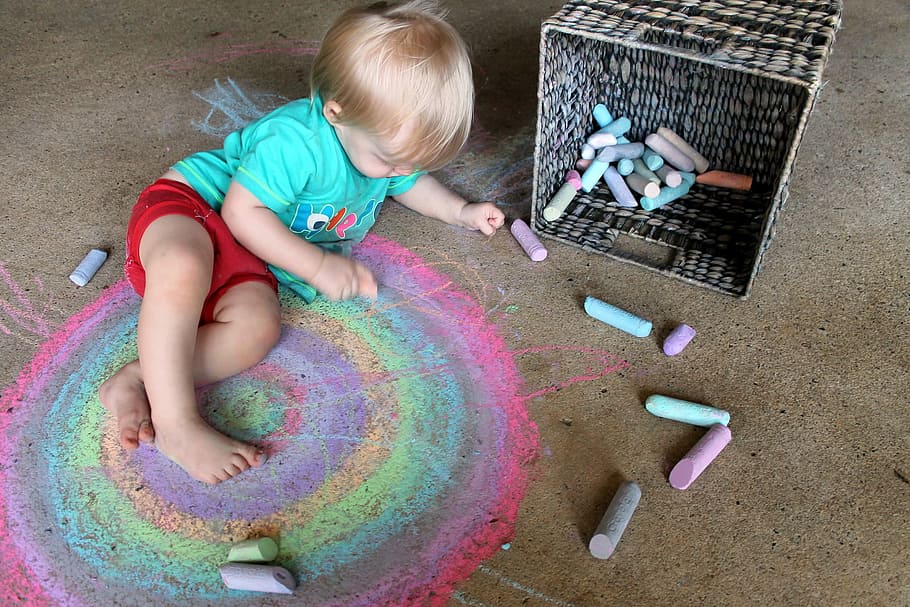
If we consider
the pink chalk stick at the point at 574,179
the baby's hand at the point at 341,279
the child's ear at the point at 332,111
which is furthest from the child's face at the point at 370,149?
the pink chalk stick at the point at 574,179

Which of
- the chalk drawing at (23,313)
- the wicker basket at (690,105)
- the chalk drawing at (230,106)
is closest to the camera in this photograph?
the wicker basket at (690,105)

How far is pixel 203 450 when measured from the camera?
994 mm

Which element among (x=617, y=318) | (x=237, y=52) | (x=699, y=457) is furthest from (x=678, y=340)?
(x=237, y=52)

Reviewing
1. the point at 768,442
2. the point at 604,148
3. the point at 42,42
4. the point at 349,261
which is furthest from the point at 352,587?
the point at 42,42

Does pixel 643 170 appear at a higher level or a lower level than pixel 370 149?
lower

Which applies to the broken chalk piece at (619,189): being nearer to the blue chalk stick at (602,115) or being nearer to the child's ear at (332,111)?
the blue chalk stick at (602,115)

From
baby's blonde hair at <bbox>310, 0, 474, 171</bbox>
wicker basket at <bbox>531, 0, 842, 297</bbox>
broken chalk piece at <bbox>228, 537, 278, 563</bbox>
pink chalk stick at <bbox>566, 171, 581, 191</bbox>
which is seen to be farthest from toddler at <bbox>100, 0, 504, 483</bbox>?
pink chalk stick at <bbox>566, 171, 581, 191</bbox>

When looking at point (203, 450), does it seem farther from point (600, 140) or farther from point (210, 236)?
point (600, 140)

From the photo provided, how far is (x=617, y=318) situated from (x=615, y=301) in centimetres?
7

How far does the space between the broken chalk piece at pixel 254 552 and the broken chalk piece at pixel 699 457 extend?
0.51 meters

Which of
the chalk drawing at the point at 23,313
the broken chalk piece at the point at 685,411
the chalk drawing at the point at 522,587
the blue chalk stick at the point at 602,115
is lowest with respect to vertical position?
Result: the chalk drawing at the point at 522,587

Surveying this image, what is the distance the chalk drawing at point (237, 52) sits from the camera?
1.79 meters

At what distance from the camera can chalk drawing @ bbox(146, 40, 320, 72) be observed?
1785 millimetres

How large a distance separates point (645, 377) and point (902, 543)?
374mm
